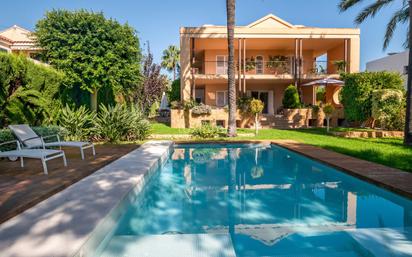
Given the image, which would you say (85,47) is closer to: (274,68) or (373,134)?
(373,134)

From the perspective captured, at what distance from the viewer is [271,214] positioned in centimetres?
454

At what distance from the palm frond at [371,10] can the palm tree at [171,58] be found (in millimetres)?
34073

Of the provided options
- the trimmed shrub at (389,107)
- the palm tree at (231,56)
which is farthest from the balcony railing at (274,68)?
the trimmed shrub at (389,107)

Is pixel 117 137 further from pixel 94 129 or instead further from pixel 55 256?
pixel 55 256

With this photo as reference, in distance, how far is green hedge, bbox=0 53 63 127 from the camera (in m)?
8.49

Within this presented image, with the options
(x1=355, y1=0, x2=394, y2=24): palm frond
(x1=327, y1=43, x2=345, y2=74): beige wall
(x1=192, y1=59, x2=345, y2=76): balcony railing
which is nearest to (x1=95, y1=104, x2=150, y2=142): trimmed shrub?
(x1=192, y1=59, x2=345, y2=76): balcony railing

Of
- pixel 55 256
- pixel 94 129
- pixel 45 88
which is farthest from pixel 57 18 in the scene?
pixel 55 256

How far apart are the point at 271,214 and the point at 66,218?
2.99 metres

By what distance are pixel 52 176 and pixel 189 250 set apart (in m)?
3.69

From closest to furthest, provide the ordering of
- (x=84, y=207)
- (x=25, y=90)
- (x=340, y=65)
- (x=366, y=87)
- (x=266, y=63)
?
(x=84, y=207) → (x=25, y=90) → (x=366, y=87) → (x=340, y=65) → (x=266, y=63)

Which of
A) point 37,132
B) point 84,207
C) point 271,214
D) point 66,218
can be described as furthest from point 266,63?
point 66,218

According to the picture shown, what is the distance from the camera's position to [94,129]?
38.8 feet

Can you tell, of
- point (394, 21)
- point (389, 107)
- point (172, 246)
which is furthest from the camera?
point (394, 21)

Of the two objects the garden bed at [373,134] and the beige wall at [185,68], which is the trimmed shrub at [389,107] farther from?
the beige wall at [185,68]
